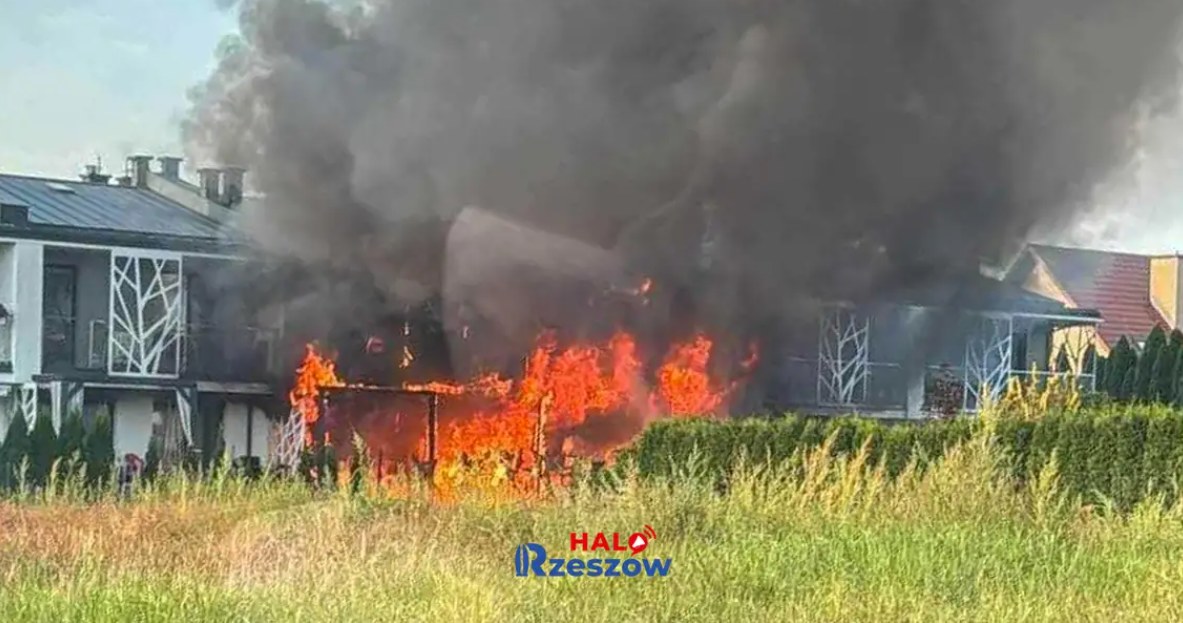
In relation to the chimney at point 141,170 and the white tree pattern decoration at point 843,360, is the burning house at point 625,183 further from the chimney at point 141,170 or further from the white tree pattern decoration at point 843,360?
the chimney at point 141,170

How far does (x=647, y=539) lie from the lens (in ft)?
44.2

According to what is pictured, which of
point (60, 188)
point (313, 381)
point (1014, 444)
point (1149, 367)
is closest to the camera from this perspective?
point (1014, 444)

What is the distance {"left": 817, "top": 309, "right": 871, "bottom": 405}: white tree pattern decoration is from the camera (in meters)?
30.7

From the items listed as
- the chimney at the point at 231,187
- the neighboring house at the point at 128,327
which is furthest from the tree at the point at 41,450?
the chimney at the point at 231,187

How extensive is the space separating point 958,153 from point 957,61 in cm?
136

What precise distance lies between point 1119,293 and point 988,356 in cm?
2103

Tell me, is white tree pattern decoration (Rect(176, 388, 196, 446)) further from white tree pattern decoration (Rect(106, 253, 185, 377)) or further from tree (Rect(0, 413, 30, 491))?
tree (Rect(0, 413, 30, 491))

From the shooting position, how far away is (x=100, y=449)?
2681 centimetres

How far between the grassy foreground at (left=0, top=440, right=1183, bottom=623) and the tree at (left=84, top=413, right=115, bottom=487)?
8.21m

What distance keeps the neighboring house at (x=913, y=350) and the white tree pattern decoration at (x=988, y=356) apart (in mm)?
21

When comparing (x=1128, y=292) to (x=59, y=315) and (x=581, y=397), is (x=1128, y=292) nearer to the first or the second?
(x=581, y=397)

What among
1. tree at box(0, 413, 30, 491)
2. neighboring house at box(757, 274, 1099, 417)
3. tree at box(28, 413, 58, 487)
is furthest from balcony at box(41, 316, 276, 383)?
→ neighboring house at box(757, 274, 1099, 417)

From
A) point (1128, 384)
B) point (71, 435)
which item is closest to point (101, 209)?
point (71, 435)

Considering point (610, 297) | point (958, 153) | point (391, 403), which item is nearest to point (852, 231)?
point (958, 153)
